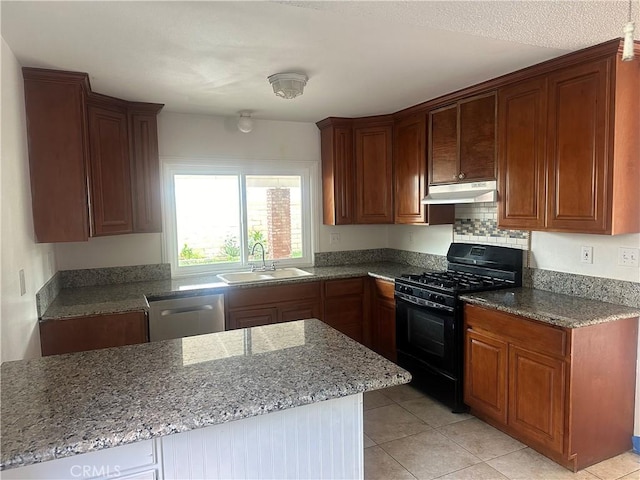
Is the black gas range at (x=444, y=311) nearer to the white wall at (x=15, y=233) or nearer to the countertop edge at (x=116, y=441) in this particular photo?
the countertop edge at (x=116, y=441)

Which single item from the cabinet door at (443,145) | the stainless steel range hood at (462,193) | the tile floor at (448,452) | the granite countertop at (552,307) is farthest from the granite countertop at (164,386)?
the cabinet door at (443,145)

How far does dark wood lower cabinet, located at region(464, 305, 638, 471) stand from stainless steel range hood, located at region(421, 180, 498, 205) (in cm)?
82

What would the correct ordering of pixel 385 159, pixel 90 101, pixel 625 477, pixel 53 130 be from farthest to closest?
pixel 385 159, pixel 90 101, pixel 53 130, pixel 625 477

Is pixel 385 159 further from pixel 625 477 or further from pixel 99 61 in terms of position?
pixel 625 477

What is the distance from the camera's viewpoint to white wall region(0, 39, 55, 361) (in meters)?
1.88

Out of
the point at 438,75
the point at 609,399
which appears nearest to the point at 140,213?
the point at 438,75

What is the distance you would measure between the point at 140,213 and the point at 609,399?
3.43 meters

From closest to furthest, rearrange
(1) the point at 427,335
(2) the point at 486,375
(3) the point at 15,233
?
(3) the point at 15,233
(2) the point at 486,375
(1) the point at 427,335

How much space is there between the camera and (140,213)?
135 inches

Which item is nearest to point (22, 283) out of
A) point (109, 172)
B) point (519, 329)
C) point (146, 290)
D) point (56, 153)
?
point (56, 153)

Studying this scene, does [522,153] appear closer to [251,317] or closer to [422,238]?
[422,238]

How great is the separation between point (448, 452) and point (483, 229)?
1.72 metres

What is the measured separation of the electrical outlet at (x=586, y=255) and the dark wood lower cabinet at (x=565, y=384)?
425 millimetres

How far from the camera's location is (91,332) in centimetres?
267
